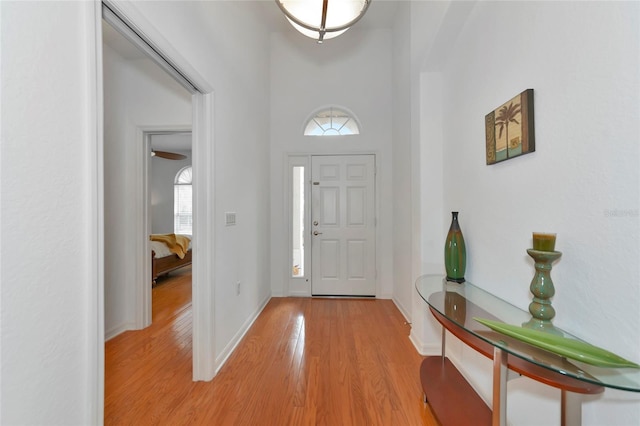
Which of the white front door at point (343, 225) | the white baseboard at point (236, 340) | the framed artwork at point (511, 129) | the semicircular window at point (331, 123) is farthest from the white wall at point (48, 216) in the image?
the semicircular window at point (331, 123)

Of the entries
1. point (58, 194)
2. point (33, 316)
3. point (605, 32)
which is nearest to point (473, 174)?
point (605, 32)

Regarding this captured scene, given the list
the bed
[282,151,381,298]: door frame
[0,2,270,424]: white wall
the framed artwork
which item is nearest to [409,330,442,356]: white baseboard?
the framed artwork

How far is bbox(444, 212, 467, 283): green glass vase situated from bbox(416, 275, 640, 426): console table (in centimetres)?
6

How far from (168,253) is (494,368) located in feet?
15.3

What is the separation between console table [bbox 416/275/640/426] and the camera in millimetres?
642

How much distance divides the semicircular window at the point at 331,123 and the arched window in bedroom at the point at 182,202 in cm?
480

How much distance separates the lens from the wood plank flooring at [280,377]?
1.40 m

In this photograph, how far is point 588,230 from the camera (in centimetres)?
81

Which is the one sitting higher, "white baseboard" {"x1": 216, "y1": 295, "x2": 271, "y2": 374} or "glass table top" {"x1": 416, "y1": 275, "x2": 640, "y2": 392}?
"glass table top" {"x1": 416, "y1": 275, "x2": 640, "y2": 392}

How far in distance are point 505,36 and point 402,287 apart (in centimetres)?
237

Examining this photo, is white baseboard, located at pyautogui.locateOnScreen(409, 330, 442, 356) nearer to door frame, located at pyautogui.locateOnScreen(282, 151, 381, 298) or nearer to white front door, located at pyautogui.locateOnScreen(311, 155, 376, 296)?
white front door, located at pyautogui.locateOnScreen(311, 155, 376, 296)

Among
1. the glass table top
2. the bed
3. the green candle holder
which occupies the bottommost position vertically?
the bed

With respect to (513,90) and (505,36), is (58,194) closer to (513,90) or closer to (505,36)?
(513,90)

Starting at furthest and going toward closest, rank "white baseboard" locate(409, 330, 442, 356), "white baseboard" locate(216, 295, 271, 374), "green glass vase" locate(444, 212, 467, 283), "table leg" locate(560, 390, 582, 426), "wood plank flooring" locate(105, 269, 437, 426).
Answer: "white baseboard" locate(409, 330, 442, 356) < "white baseboard" locate(216, 295, 271, 374) < "green glass vase" locate(444, 212, 467, 283) < "wood plank flooring" locate(105, 269, 437, 426) < "table leg" locate(560, 390, 582, 426)
